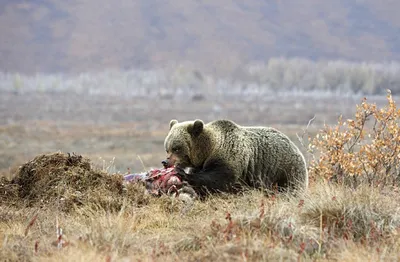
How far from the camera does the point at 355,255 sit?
6.26m

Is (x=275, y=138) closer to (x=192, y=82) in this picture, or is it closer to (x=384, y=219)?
(x=384, y=219)

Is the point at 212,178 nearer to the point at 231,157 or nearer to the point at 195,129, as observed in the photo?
the point at 231,157

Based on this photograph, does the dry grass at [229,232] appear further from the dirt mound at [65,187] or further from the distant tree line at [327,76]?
the distant tree line at [327,76]

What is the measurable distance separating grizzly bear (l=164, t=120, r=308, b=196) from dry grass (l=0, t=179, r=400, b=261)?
29.6 inches

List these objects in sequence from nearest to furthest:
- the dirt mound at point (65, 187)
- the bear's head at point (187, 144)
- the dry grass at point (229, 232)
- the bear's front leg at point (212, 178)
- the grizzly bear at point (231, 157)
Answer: the dry grass at point (229, 232), the dirt mound at point (65, 187), the bear's front leg at point (212, 178), the grizzly bear at point (231, 157), the bear's head at point (187, 144)

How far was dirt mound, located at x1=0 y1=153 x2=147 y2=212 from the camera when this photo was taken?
8742mm

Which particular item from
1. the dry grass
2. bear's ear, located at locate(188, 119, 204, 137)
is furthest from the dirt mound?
bear's ear, located at locate(188, 119, 204, 137)

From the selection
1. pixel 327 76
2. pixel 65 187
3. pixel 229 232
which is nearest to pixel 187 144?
pixel 65 187

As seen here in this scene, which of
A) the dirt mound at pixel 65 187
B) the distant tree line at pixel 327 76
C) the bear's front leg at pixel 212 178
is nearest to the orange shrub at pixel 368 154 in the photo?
the bear's front leg at pixel 212 178

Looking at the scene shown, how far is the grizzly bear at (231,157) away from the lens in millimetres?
9258

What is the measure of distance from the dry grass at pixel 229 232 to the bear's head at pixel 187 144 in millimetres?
1145

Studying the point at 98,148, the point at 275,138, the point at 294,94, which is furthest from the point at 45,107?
the point at 275,138

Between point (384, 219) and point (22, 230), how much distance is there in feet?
13.3

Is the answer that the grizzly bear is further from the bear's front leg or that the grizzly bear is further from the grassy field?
the grassy field
